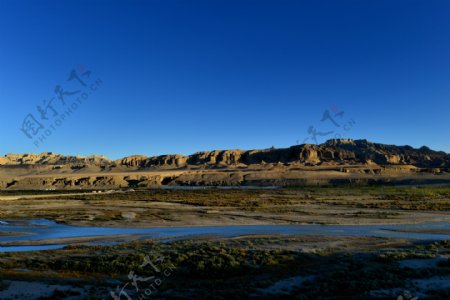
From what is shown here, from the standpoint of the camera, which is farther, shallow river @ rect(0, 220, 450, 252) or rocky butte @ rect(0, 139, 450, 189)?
rocky butte @ rect(0, 139, 450, 189)

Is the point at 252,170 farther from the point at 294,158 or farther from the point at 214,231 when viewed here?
the point at 214,231

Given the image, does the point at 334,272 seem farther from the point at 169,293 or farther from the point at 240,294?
the point at 169,293

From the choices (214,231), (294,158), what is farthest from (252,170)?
(214,231)

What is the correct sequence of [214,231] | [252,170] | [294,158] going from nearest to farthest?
[214,231]
[252,170]
[294,158]

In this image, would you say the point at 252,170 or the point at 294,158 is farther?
the point at 294,158

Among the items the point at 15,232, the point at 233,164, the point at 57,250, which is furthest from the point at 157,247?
the point at 233,164

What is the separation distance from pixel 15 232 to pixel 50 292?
20.3m

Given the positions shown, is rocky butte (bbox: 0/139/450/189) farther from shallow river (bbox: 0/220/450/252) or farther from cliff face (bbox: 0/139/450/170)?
shallow river (bbox: 0/220/450/252)

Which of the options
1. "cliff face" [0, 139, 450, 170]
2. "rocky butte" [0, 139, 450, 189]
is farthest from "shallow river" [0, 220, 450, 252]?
"cliff face" [0, 139, 450, 170]

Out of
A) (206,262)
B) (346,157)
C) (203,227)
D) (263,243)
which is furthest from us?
(346,157)

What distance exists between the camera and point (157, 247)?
22.9m

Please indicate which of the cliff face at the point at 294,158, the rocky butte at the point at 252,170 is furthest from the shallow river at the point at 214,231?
the cliff face at the point at 294,158

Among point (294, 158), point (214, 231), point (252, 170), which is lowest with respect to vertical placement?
point (214, 231)

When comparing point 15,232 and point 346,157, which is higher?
point 346,157
